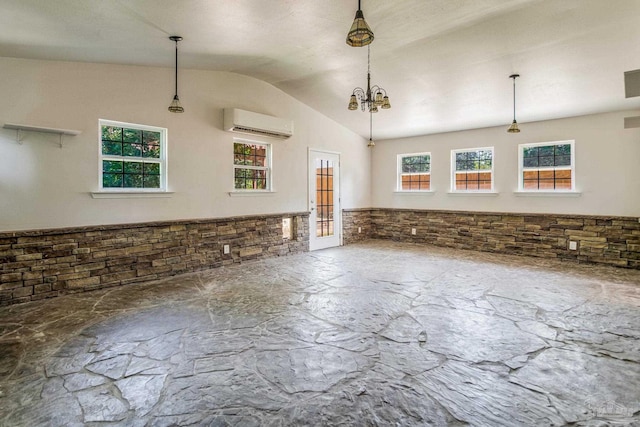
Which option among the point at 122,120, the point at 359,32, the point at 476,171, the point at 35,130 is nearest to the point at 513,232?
the point at 476,171

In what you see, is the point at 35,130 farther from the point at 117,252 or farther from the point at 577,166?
the point at 577,166

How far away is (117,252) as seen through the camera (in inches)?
182

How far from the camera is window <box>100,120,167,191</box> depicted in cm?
457

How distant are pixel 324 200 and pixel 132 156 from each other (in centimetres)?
397

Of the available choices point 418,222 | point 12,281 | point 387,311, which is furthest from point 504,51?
point 12,281

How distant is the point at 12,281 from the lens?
12.7 feet

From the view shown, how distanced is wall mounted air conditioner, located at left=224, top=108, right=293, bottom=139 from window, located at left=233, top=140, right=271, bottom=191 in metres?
0.27

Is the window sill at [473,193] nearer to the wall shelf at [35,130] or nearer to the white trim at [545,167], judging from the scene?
the white trim at [545,167]

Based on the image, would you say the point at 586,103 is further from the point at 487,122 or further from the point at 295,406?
the point at 295,406

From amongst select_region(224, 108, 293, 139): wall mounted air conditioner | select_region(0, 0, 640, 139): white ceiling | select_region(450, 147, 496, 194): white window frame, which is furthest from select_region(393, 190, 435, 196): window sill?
select_region(224, 108, 293, 139): wall mounted air conditioner

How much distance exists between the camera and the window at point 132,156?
457cm

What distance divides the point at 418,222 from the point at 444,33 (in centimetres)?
491

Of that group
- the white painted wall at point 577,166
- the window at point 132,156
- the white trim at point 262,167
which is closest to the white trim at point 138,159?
the window at point 132,156

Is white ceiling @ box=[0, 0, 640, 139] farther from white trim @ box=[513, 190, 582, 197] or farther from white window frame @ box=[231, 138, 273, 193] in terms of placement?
white trim @ box=[513, 190, 582, 197]
